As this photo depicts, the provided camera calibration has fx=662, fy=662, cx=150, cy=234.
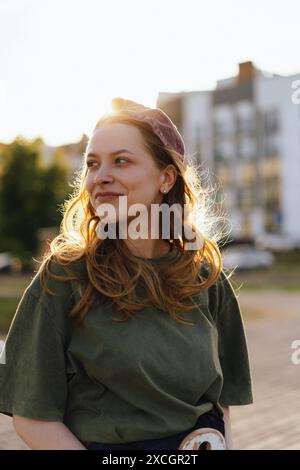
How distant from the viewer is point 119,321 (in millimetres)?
1768

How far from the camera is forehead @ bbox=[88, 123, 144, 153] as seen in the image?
1855 mm

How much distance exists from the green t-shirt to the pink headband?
453mm

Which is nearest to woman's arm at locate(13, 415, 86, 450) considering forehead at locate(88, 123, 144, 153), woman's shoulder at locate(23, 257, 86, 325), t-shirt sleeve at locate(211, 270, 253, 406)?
woman's shoulder at locate(23, 257, 86, 325)

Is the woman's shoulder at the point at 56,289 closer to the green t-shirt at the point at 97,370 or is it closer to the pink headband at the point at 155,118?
the green t-shirt at the point at 97,370

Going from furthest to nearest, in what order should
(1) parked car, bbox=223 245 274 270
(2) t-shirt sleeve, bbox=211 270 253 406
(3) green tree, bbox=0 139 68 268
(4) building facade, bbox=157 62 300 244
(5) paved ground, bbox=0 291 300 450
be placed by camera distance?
(4) building facade, bbox=157 62 300 244
(3) green tree, bbox=0 139 68 268
(1) parked car, bbox=223 245 274 270
(5) paved ground, bbox=0 291 300 450
(2) t-shirt sleeve, bbox=211 270 253 406

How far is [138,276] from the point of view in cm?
187

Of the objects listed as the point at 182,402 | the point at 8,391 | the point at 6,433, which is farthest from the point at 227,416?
the point at 6,433

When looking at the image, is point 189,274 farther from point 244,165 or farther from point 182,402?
point 244,165

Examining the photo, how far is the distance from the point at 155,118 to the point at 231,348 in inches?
30.7

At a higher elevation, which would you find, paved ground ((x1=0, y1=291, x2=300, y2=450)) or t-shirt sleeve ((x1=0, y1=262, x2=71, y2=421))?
t-shirt sleeve ((x1=0, y1=262, x2=71, y2=421))

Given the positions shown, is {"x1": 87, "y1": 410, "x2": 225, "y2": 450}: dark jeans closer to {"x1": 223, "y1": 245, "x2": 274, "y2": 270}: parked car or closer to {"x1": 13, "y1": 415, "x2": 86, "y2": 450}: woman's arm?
{"x1": 13, "y1": 415, "x2": 86, "y2": 450}: woman's arm

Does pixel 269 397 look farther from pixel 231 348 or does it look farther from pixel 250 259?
pixel 250 259

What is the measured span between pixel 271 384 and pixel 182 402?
5939mm

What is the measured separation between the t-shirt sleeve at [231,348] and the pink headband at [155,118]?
0.47 m
